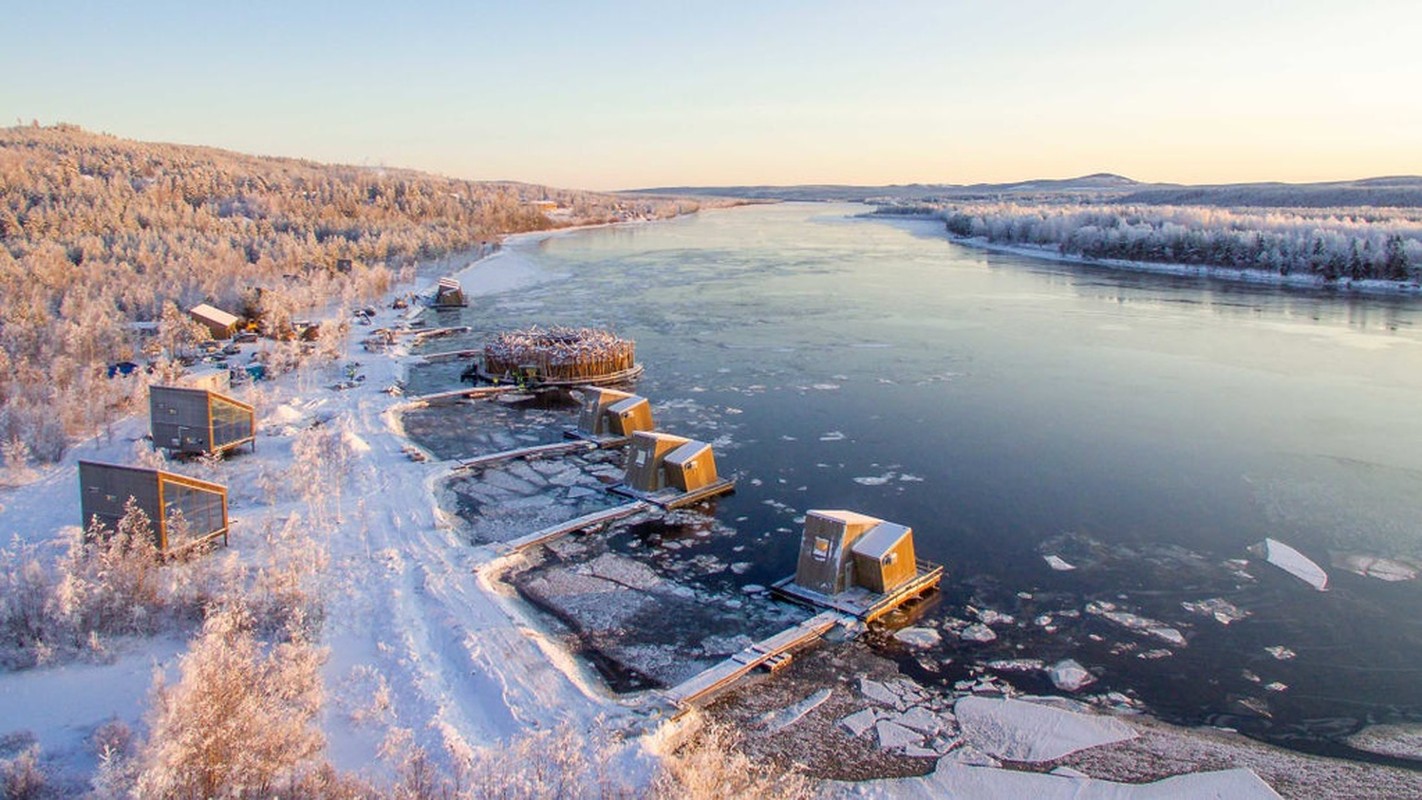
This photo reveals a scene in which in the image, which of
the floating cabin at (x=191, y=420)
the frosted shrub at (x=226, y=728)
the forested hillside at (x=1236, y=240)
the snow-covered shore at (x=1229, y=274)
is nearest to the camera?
the frosted shrub at (x=226, y=728)

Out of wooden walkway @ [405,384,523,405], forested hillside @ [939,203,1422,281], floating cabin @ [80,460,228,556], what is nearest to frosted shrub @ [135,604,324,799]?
floating cabin @ [80,460,228,556]

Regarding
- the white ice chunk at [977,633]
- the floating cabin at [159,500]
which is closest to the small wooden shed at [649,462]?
the white ice chunk at [977,633]

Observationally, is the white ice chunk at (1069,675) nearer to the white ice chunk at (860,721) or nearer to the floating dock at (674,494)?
the white ice chunk at (860,721)

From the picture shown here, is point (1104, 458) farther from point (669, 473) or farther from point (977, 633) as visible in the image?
point (669, 473)

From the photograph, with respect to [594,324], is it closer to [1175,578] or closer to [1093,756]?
[1175,578]

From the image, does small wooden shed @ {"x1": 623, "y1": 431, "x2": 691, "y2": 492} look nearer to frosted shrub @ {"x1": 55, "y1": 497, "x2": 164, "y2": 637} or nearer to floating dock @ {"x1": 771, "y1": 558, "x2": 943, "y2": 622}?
floating dock @ {"x1": 771, "y1": 558, "x2": 943, "y2": 622}

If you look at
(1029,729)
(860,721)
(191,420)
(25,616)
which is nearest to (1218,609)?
(1029,729)
